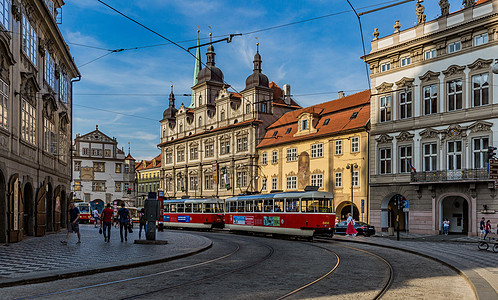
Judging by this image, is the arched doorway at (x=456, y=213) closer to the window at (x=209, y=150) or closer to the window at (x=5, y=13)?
the window at (x=5, y=13)

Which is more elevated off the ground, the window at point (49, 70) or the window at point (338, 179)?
the window at point (49, 70)

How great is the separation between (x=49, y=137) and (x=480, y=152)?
27.8 meters

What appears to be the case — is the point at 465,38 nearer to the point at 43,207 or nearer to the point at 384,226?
the point at 384,226

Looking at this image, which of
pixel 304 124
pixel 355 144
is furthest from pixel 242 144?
pixel 355 144

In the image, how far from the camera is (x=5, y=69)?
22109mm

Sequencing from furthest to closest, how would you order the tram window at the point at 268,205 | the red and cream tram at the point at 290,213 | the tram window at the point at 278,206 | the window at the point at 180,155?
the window at the point at 180,155
the tram window at the point at 268,205
the tram window at the point at 278,206
the red and cream tram at the point at 290,213

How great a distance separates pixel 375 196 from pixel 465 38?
1408 cm

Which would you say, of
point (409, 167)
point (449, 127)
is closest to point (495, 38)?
point (449, 127)

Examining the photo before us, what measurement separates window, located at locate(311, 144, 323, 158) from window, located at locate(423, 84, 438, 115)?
1433 cm

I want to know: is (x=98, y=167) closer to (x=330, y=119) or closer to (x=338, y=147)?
(x=330, y=119)

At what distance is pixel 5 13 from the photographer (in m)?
21.8

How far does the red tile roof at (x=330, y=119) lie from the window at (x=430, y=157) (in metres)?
7.48

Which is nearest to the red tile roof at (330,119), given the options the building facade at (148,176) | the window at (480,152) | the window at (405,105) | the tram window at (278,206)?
the window at (405,105)

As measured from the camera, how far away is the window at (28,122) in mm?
25406
